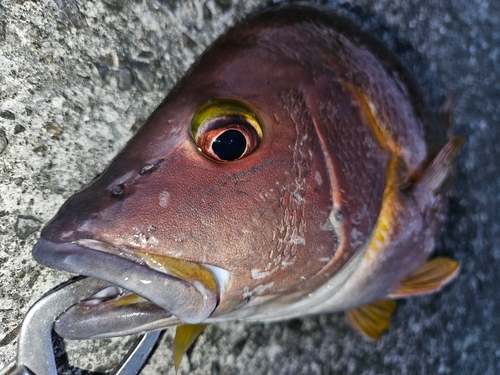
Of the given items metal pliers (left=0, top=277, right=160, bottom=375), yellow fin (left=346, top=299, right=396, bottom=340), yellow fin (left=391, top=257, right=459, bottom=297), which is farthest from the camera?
yellow fin (left=346, top=299, right=396, bottom=340)

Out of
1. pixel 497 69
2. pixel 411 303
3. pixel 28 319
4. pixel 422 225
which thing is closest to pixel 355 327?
pixel 411 303

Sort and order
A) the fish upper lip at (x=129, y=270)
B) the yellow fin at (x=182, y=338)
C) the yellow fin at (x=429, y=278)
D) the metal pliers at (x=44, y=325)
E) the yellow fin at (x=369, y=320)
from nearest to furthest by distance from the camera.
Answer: the fish upper lip at (x=129, y=270)
the metal pliers at (x=44, y=325)
the yellow fin at (x=182, y=338)
the yellow fin at (x=429, y=278)
the yellow fin at (x=369, y=320)

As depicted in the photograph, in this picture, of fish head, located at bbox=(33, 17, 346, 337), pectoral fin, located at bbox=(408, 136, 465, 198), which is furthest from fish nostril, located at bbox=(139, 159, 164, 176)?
pectoral fin, located at bbox=(408, 136, 465, 198)

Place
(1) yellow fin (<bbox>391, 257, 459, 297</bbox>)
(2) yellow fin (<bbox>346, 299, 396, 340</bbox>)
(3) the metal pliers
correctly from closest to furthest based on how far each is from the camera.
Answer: (3) the metal pliers → (1) yellow fin (<bbox>391, 257, 459, 297</bbox>) → (2) yellow fin (<bbox>346, 299, 396, 340</bbox>)

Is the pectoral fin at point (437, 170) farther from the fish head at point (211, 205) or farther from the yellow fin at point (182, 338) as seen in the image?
the yellow fin at point (182, 338)

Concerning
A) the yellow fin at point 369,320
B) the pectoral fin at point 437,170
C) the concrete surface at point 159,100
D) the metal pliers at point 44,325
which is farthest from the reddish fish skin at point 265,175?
the yellow fin at point 369,320

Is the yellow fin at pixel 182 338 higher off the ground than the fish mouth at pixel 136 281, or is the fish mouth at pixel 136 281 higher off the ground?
the fish mouth at pixel 136 281

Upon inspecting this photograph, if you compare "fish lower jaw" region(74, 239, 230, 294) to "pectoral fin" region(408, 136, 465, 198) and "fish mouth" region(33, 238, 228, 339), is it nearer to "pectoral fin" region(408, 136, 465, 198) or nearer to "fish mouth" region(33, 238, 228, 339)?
"fish mouth" region(33, 238, 228, 339)

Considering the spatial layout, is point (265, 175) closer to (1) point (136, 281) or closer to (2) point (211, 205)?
(2) point (211, 205)
